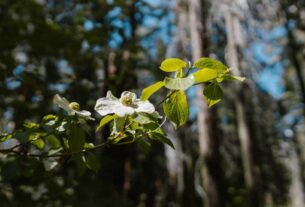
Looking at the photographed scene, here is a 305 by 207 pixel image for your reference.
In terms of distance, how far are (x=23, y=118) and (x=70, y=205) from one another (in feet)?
2.52

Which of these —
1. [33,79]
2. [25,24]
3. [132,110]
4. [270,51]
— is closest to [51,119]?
[132,110]

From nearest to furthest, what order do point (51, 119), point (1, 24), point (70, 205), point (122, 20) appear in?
point (51, 119) < point (70, 205) < point (1, 24) < point (122, 20)

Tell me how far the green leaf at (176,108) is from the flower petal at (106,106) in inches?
6.0

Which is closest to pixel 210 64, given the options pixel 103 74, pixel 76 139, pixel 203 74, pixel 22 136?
pixel 203 74

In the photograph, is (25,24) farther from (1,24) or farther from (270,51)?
(270,51)

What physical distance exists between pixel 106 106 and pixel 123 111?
61 millimetres

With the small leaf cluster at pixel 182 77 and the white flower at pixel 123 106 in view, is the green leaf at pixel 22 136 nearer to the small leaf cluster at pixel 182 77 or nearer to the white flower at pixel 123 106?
the white flower at pixel 123 106

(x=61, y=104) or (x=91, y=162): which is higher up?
(x=61, y=104)

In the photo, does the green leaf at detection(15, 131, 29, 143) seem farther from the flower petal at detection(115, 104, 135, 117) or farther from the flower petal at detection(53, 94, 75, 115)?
the flower petal at detection(115, 104, 135, 117)

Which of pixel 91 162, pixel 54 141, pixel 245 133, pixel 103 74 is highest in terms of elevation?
pixel 245 133

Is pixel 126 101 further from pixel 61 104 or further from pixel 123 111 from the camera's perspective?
pixel 61 104

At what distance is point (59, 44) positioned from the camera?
112 inches

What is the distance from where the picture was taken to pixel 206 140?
4.61 m

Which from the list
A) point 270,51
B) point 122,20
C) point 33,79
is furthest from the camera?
point 270,51
